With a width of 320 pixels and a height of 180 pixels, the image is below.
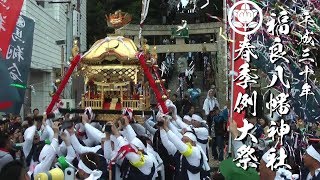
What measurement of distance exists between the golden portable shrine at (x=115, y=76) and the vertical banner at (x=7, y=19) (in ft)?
5.64

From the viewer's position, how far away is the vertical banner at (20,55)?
23.9 feet

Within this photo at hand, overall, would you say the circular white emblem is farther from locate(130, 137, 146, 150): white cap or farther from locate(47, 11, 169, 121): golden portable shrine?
locate(130, 137, 146, 150): white cap

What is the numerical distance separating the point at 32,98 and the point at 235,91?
40.1ft

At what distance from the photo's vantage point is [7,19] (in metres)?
6.04

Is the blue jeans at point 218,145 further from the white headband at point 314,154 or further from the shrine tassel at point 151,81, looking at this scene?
the white headband at point 314,154

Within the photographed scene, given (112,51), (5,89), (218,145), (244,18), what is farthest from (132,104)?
(218,145)

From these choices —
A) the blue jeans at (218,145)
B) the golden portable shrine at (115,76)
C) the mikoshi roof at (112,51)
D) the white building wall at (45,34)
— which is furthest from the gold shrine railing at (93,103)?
the white building wall at (45,34)

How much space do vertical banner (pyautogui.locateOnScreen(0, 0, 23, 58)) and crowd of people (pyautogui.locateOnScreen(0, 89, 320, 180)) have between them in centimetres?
115

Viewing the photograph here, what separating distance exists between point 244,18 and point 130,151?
9.94 feet

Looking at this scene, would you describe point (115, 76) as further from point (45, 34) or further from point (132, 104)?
point (45, 34)

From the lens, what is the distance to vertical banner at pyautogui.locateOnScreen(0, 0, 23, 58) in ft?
19.5

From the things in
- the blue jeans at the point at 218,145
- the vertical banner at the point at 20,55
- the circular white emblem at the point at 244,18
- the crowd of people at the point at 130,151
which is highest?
the circular white emblem at the point at 244,18

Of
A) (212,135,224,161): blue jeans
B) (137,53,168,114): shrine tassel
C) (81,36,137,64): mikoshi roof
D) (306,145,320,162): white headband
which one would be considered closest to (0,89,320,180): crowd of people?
(306,145,320,162): white headband

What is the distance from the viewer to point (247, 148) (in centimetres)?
650
